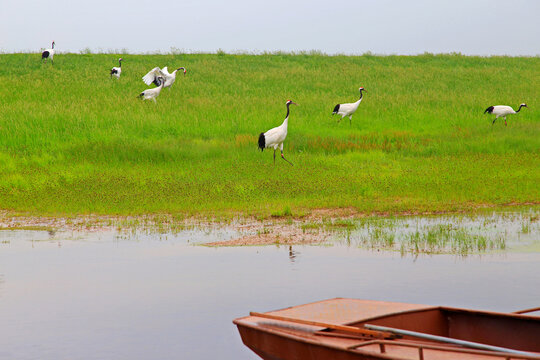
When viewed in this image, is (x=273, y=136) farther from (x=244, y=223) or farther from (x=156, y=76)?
(x=156, y=76)

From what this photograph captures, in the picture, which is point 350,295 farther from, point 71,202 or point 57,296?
point 71,202

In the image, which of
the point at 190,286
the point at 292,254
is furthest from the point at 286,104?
the point at 190,286

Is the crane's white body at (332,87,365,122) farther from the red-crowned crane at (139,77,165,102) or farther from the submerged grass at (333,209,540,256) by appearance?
the submerged grass at (333,209,540,256)

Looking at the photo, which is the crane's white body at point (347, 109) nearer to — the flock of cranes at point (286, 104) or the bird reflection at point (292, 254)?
the flock of cranes at point (286, 104)

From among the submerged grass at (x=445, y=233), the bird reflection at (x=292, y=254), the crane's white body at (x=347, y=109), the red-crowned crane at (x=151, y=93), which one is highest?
the red-crowned crane at (x=151, y=93)

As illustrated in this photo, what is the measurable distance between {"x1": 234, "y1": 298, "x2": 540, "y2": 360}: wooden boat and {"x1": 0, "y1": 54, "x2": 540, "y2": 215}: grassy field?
31.3 ft

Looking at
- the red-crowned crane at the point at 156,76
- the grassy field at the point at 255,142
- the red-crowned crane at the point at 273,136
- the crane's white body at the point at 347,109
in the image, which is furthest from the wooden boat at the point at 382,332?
the red-crowned crane at the point at 156,76

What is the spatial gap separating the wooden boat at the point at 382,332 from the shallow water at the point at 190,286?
1214 millimetres

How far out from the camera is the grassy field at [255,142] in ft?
63.4

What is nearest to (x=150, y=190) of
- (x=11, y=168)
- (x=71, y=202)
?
(x=71, y=202)

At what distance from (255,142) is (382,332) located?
19827mm

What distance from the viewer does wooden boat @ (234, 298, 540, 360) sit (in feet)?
20.9

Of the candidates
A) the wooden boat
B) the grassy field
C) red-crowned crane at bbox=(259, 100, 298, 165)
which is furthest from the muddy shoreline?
the wooden boat

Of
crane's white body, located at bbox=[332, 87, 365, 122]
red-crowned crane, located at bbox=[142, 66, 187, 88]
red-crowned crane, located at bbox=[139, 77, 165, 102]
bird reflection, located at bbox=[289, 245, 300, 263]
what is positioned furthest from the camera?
red-crowned crane, located at bbox=[142, 66, 187, 88]
